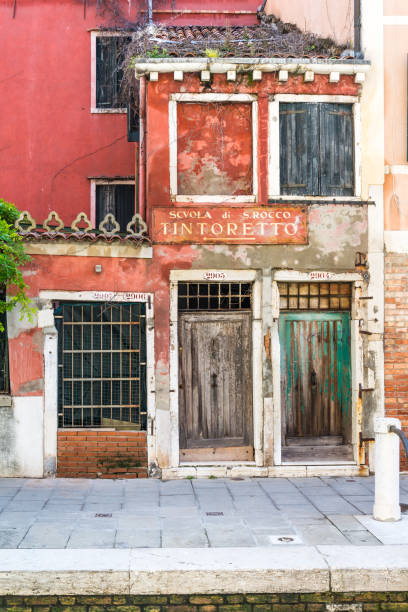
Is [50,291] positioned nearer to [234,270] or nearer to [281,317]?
[234,270]

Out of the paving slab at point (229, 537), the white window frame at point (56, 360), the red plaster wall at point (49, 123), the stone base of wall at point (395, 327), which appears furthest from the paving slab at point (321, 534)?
the red plaster wall at point (49, 123)

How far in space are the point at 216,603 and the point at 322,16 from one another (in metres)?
9.75

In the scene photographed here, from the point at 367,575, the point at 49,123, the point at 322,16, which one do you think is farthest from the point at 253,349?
the point at 49,123

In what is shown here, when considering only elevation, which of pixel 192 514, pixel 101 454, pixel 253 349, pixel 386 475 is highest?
pixel 253 349

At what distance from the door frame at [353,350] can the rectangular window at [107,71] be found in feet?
21.0

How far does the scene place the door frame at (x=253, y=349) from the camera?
1009 cm

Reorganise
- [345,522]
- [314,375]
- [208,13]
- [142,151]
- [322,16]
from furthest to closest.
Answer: [208,13] → [322,16] → [142,151] → [314,375] → [345,522]

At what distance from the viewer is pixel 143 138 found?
1091 centimetres

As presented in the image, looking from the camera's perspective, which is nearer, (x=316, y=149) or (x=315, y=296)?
(x=316, y=149)

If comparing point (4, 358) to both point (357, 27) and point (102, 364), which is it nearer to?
point (102, 364)

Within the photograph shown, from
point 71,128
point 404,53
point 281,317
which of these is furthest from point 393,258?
point 71,128

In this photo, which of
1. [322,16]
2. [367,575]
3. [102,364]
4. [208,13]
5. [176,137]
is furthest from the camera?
[208,13]

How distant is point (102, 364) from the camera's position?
10133 millimetres

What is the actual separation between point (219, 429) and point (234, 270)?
97.0 inches
